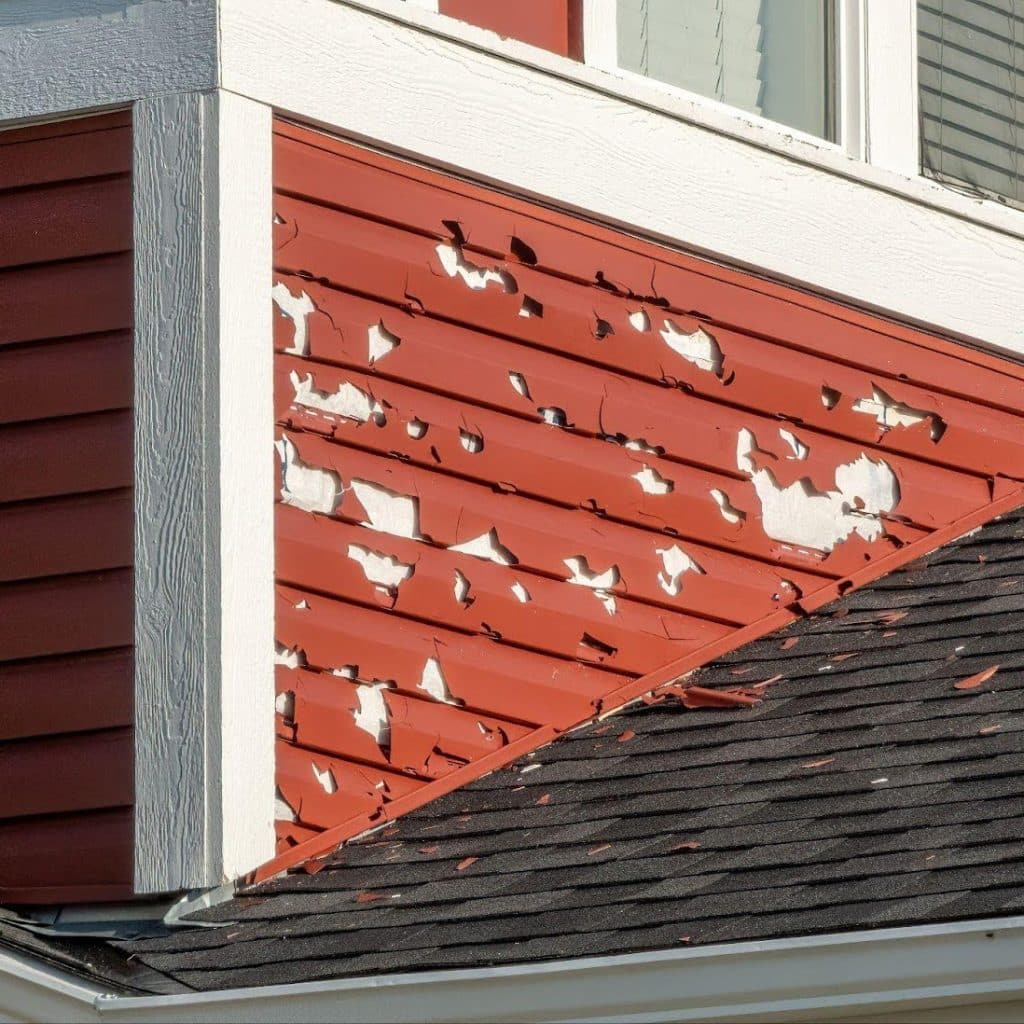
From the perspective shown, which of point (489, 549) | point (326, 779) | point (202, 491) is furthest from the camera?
point (489, 549)

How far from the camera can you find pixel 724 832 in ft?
14.8

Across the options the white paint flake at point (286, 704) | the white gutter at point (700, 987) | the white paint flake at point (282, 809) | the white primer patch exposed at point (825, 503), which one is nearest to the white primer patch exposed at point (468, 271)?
the white primer patch exposed at point (825, 503)

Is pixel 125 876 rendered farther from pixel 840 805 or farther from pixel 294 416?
pixel 840 805

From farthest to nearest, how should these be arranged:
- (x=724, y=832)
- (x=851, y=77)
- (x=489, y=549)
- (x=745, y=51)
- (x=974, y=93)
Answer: (x=974, y=93)
(x=851, y=77)
(x=745, y=51)
(x=489, y=549)
(x=724, y=832)

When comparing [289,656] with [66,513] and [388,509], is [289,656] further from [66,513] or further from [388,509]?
[66,513]

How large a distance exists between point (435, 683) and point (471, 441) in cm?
63

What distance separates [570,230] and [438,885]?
191cm

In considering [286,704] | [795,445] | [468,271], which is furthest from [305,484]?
[795,445]

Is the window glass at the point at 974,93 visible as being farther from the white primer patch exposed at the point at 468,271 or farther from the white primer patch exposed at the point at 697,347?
the white primer patch exposed at the point at 468,271

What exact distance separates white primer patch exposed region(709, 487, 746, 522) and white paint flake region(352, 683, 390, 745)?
1.16 meters

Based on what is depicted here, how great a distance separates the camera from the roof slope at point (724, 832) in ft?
13.4

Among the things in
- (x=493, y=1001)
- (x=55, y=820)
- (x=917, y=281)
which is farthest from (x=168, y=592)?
(x=917, y=281)

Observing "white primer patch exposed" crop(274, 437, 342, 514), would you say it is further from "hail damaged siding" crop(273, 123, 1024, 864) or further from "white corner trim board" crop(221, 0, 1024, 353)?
"white corner trim board" crop(221, 0, 1024, 353)

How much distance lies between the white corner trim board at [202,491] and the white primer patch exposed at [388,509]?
0.30 m
